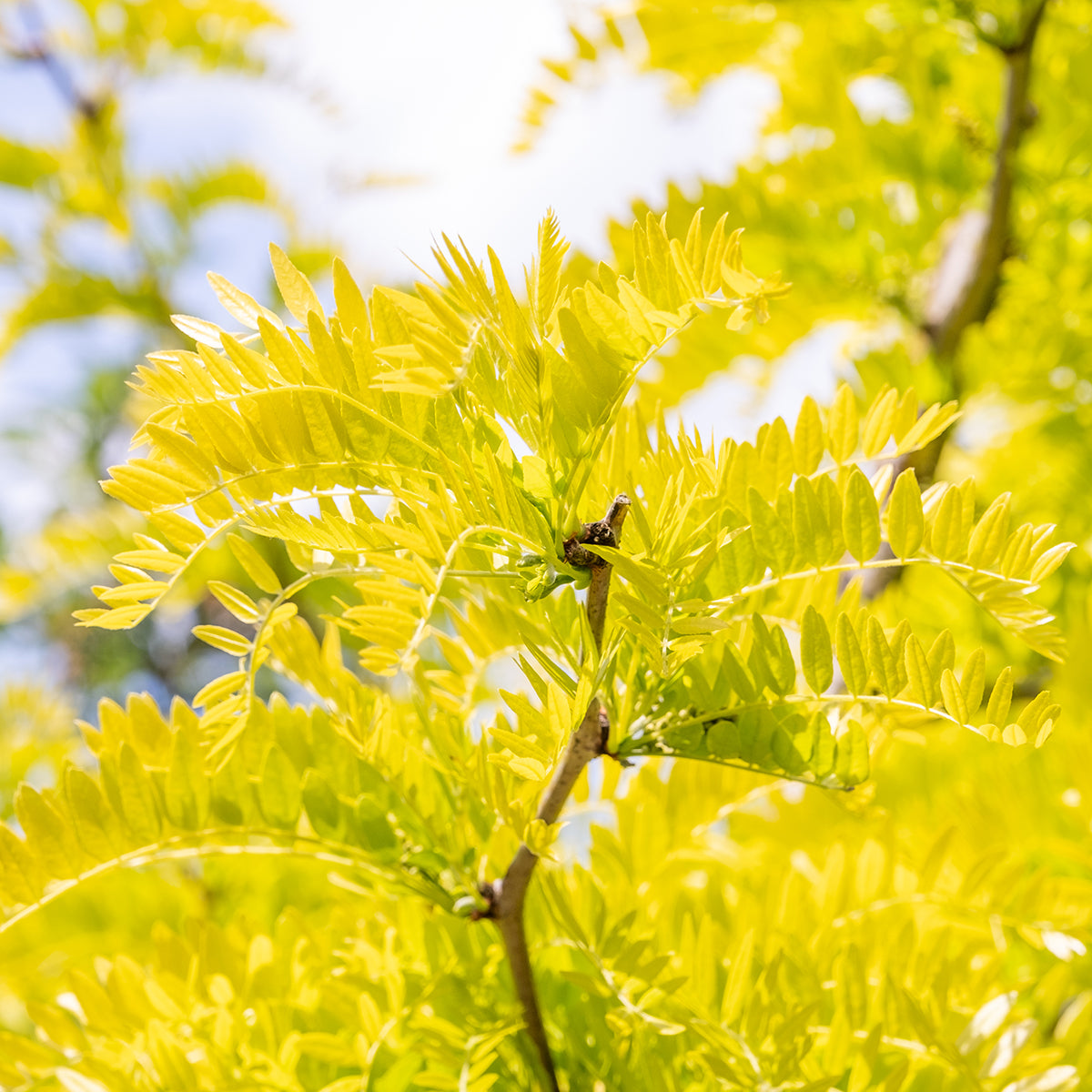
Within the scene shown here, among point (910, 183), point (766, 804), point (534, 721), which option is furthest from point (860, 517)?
point (910, 183)

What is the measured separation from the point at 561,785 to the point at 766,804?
509 mm

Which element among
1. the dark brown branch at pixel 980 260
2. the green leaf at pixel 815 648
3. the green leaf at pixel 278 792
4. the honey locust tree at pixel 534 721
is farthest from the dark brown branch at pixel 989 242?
the green leaf at pixel 278 792

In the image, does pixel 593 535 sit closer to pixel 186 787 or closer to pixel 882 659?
pixel 882 659

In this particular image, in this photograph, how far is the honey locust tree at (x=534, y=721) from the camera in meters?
0.33

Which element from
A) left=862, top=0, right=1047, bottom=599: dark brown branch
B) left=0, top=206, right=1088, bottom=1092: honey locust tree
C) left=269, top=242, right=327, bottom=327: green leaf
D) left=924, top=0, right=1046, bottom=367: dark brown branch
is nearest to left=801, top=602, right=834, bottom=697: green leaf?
left=0, top=206, right=1088, bottom=1092: honey locust tree

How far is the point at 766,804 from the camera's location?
2.71 ft

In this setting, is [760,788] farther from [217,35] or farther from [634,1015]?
[217,35]

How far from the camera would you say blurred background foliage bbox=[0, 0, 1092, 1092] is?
0.43m

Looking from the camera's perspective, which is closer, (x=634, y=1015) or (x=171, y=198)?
(x=634, y=1015)

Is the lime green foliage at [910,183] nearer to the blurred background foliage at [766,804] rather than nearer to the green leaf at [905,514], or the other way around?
the blurred background foliage at [766,804]

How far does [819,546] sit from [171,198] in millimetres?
Result: 1779

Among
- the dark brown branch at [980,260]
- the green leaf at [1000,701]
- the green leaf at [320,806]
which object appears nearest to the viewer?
the green leaf at [1000,701]

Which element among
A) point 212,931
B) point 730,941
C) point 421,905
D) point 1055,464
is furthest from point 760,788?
point 1055,464

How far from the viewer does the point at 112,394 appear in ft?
12.3
